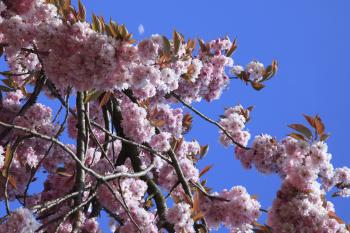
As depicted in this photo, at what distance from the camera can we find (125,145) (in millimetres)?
4391

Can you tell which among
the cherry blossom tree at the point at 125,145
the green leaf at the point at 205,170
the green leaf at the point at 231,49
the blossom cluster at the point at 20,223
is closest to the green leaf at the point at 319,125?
the cherry blossom tree at the point at 125,145

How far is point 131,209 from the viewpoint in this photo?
11.8 feet

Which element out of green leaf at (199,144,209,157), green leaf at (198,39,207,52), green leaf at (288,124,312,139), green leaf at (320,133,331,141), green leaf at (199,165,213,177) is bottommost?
green leaf at (320,133,331,141)

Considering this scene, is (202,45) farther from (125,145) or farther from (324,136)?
(324,136)

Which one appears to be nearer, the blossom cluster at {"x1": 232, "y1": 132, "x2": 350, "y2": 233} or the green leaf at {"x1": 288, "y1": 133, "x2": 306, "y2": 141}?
the blossom cluster at {"x1": 232, "y1": 132, "x2": 350, "y2": 233}

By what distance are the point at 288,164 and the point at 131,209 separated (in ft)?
3.65

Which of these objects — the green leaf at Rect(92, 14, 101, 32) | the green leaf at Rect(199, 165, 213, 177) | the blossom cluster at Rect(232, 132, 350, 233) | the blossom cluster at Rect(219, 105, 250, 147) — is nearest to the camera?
the green leaf at Rect(92, 14, 101, 32)

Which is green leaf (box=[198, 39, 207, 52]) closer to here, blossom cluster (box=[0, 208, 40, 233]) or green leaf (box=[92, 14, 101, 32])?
green leaf (box=[92, 14, 101, 32])

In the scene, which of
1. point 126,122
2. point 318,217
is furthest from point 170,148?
point 318,217

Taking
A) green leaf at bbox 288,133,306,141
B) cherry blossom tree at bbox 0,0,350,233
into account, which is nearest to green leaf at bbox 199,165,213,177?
cherry blossom tree at bbox 0,0,350,233

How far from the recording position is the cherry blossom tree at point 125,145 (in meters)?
2.91

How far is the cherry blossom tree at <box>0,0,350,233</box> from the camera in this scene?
9.55 ft

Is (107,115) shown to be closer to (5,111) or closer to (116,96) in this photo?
(116,96)

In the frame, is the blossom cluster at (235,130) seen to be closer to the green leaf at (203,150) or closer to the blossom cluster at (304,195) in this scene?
the green leaf at (203,150)
